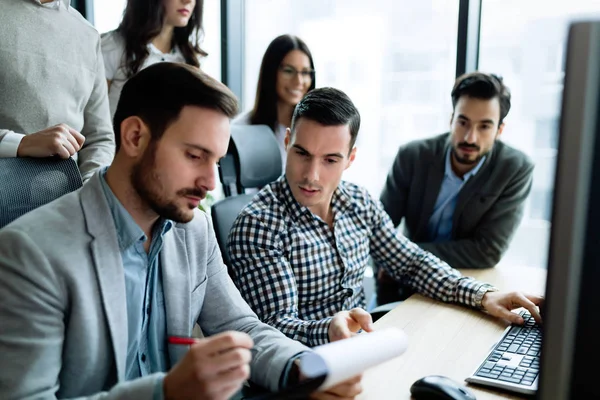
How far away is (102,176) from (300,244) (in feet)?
2.25

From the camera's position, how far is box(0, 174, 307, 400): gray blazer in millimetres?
802

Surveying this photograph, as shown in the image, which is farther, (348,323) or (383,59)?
(383,59)

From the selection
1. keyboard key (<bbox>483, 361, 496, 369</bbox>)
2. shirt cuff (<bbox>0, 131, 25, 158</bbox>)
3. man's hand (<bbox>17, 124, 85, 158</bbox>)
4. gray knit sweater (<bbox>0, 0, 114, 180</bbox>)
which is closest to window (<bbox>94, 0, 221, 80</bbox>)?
gray knit sweater (<bbox>0, 0, 114, 180</bbox>)

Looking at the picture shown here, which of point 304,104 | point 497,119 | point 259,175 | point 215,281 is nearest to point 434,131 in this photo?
point 497,119

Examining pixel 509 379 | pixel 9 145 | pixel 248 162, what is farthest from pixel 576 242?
pixel 248 162

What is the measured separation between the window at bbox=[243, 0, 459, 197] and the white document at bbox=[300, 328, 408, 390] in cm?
213

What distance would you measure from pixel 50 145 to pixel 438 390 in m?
0.90

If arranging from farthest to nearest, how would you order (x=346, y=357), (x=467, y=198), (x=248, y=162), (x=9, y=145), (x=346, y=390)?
(x=467, y=198), (x=248, y=162), (x=9, y=145), (x=346, y=390), (x=346, y=357)

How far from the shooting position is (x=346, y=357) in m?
0.69

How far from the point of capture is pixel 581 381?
56 cm

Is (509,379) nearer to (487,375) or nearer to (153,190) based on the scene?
(487,375)

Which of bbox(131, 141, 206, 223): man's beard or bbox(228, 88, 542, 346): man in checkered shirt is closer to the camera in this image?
bbox(131, 141, 206, 223): man's beard

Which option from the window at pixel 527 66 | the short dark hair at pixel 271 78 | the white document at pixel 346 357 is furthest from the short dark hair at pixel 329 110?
the window at pixel 527 66

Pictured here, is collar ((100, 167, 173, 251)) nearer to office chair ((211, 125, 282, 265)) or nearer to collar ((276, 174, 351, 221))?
collar ((276, 174, 351, 221))
